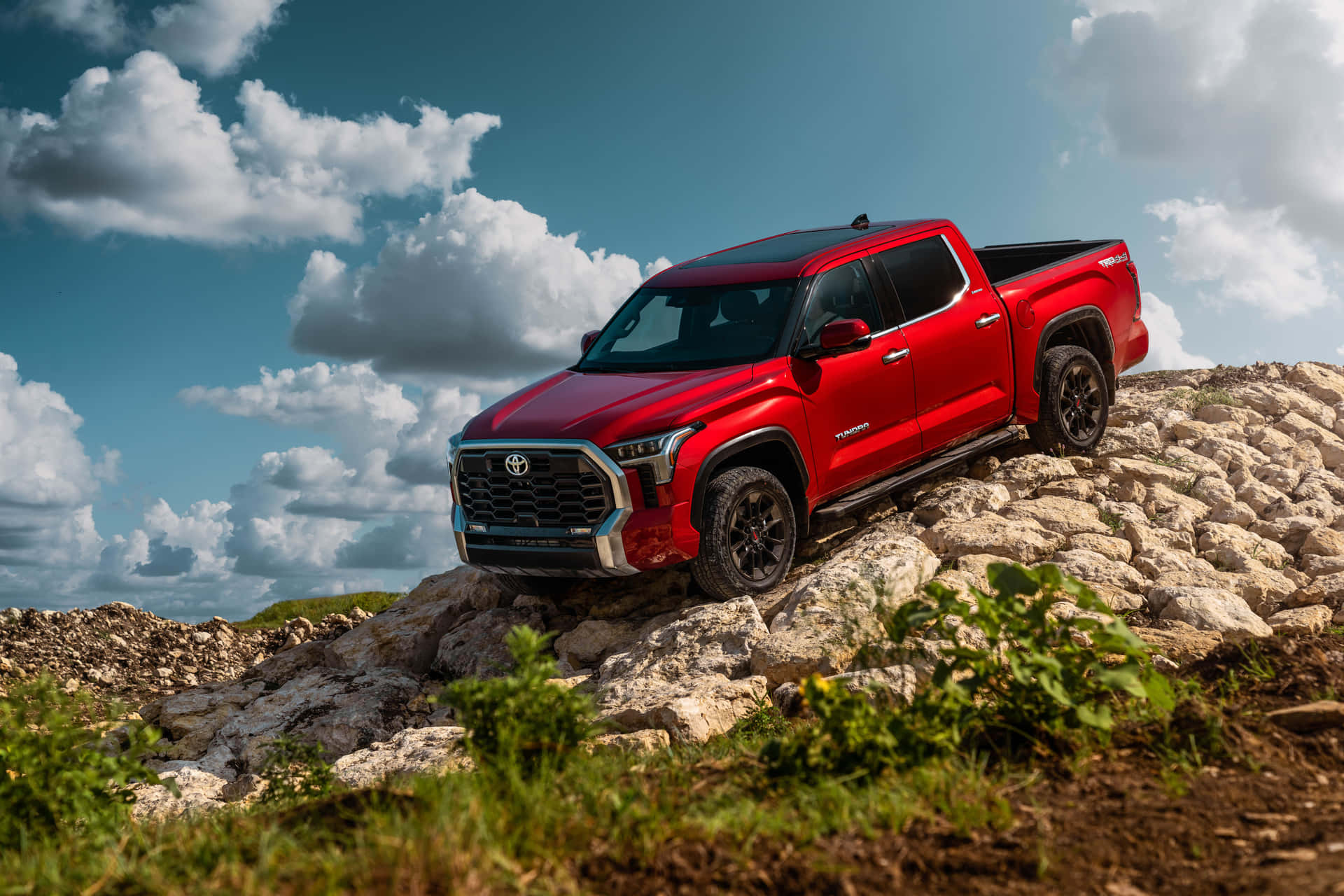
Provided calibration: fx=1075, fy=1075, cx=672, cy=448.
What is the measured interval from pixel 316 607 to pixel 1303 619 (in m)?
13.4

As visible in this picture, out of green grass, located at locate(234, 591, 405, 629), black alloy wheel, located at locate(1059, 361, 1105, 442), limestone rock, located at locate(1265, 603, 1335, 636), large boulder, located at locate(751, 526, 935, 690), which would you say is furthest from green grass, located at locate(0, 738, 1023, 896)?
green grass, located at locate(234, 591, 405, 629)

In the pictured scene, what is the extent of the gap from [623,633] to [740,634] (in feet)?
4.65

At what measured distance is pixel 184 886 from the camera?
3154mm

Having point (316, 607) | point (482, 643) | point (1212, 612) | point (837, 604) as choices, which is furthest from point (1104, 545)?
point (316, 607)

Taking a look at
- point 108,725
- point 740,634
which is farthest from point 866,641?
point 108,725

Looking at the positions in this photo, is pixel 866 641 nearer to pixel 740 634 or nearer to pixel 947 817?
pixel 947 817

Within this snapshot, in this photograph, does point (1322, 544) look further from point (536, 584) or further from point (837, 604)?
point (536, 584)

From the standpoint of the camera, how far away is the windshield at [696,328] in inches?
318

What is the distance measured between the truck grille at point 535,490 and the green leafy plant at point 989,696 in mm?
3391

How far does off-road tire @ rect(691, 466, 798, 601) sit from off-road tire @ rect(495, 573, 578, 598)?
4.96 ft

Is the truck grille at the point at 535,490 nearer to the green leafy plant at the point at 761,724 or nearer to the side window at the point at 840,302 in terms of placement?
the green leafy plant at the point at 761,724

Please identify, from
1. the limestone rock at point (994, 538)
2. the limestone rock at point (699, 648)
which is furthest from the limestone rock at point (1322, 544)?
the limestone rock at point (699, 648)

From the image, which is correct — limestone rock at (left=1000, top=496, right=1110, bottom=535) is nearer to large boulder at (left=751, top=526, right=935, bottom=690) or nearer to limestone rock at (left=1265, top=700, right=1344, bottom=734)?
large boulder at (left=751, top=526, right=935, bottom=690)

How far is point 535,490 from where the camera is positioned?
7648 mm
